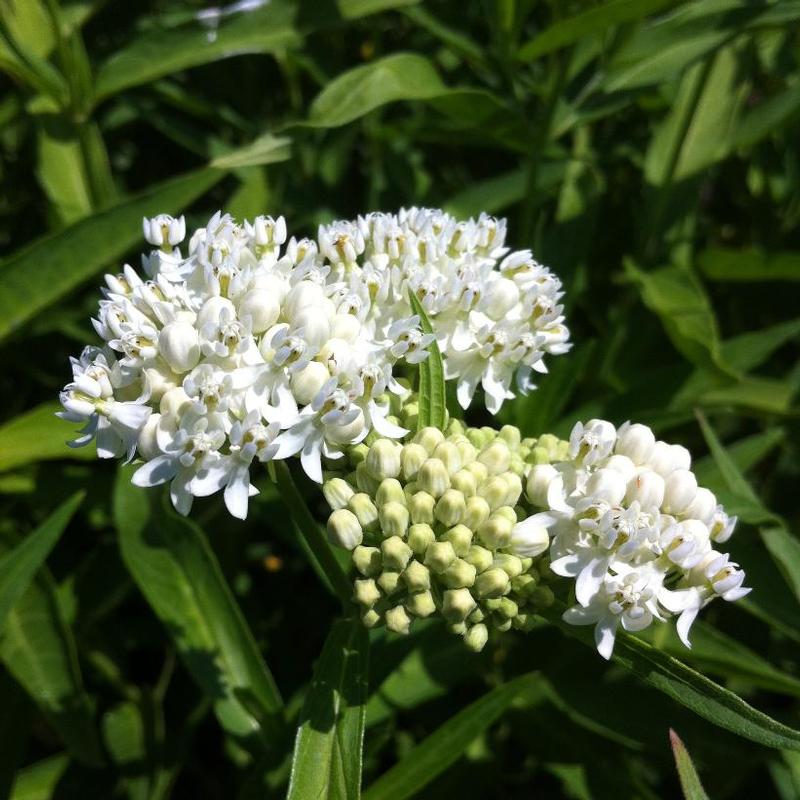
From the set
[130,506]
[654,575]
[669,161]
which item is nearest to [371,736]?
[130,506]

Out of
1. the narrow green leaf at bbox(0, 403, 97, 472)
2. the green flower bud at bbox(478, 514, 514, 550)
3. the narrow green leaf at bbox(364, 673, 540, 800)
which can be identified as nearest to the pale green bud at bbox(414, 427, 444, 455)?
the green flower bud at bbox(478, 514, 514, 550)

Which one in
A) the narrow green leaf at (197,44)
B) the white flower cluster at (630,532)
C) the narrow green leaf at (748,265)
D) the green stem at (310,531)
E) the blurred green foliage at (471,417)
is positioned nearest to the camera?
the white flower cluster at (630,532)

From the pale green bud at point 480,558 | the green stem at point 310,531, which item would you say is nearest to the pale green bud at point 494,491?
the pale green bud at point 480,558

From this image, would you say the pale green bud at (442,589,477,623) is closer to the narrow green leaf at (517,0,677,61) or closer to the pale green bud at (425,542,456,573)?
the pale green bud at (425,542,456,573)

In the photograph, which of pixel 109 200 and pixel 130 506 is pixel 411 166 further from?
pixel 130 506

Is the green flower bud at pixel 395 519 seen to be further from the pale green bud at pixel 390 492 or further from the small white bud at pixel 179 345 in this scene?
the small white bud at pixel 179 345

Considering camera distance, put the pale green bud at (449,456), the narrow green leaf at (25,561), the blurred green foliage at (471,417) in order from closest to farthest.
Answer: the pale green bud at (449,456) < the narrow green leaf at (25,561) < the blurred green foliage at (471,417)
